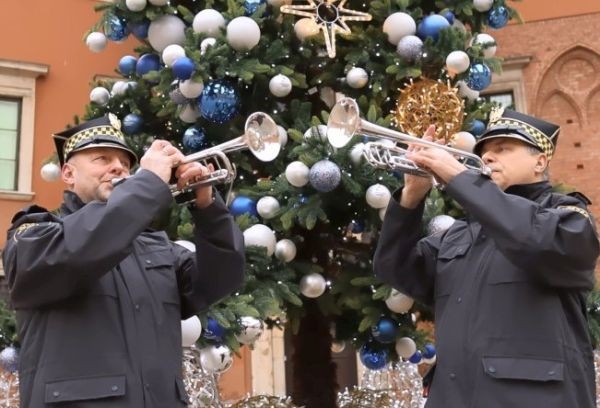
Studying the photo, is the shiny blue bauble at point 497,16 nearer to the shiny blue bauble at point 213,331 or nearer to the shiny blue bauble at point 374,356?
the shiny blue bauble at point 374,356

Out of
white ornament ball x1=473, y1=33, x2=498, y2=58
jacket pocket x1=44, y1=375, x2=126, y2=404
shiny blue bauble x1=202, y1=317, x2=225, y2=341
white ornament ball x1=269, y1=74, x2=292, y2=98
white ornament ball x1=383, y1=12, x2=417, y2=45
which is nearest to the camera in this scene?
jacket pocket x1=44, y1=375, x2=126, y2=404

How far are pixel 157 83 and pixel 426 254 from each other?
324 centimetres

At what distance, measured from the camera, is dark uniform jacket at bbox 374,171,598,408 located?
8.26ft

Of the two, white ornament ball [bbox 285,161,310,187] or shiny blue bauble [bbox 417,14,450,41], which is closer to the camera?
white ornament ball [bbox 285,161,310,187]

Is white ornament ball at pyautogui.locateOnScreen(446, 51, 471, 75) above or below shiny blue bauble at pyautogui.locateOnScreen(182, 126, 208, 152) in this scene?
above

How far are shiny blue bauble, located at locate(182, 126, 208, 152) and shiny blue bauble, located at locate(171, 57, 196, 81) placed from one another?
57 centimetres

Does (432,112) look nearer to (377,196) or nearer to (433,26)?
(433,26)

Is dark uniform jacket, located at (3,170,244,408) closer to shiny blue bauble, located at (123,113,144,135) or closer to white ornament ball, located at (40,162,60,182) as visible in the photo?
shiny blue bauble, located at (123,113,144,135)

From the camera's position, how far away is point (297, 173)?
189 inches

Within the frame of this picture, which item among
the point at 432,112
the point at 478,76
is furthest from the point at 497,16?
the point at 432,112

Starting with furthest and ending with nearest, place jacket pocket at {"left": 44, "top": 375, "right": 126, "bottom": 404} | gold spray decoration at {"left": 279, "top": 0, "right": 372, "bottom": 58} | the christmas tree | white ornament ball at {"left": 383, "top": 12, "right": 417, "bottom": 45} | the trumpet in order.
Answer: gold spray decoration at {"left": 279, "top": 0, "right": 372, "bottom": 58} < white ornament ball at {"left": 383, "top": 12, "right": 417, "bottom": 45} < the christmas tree < the trumpet < jacket pocket at {"left": 44, "top": 375, "right": 126, "bottom": 404}

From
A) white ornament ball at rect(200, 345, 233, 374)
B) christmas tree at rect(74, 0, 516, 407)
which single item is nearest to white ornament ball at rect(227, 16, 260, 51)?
christmas tree at rect(74, 0, 516, 407)

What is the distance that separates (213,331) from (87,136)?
6.59 ft

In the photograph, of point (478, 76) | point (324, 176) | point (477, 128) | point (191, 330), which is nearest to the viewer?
point (191, 330)
